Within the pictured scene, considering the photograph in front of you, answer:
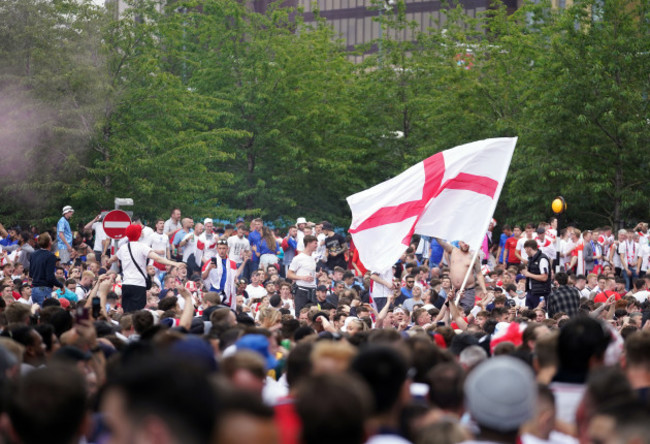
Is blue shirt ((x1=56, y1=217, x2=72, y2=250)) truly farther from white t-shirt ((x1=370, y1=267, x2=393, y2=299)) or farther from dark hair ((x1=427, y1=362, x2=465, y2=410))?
dark hair ((x1=427, y1=362, x2=465, y2=410))

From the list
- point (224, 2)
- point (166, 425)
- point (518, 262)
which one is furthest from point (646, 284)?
point (224, 2)

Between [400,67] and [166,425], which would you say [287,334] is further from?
[400,67]

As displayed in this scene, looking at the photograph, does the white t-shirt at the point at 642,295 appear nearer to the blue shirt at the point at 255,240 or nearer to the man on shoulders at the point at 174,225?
the blue shirt at the point at 255,240

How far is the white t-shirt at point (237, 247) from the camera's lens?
23984mm

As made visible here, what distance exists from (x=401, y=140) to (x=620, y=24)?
9.52m

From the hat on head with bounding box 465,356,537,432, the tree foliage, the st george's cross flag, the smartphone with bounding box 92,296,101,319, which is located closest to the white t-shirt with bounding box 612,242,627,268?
the tree foliage

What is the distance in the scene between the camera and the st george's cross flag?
14.0 m

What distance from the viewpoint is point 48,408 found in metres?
4.14

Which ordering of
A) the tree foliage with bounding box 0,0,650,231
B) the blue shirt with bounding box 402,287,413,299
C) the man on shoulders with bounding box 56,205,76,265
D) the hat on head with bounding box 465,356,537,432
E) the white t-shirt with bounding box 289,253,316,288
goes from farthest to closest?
the tree foliage with bounding box 0,0,650,231 → the man on shoulders with bounding box 56,205,76,265 → the blue shirt with bounding box 402,287,413,299 → the white t-shirt with bounding box 289,253,316,288 → the hat on head with bounding box 465,356,537,432

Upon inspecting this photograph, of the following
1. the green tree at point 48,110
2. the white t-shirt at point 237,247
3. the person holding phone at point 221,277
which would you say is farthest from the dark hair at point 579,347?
the green tree at point 48,110

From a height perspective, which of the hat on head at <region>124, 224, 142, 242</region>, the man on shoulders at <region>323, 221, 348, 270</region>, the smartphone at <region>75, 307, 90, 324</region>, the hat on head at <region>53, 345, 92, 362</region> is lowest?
the man on shoulders at <region>323, 221, 348, 270</region>

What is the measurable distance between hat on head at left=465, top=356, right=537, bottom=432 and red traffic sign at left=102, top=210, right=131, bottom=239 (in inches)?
555

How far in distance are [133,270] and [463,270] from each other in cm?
505

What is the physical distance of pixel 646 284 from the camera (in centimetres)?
2120
